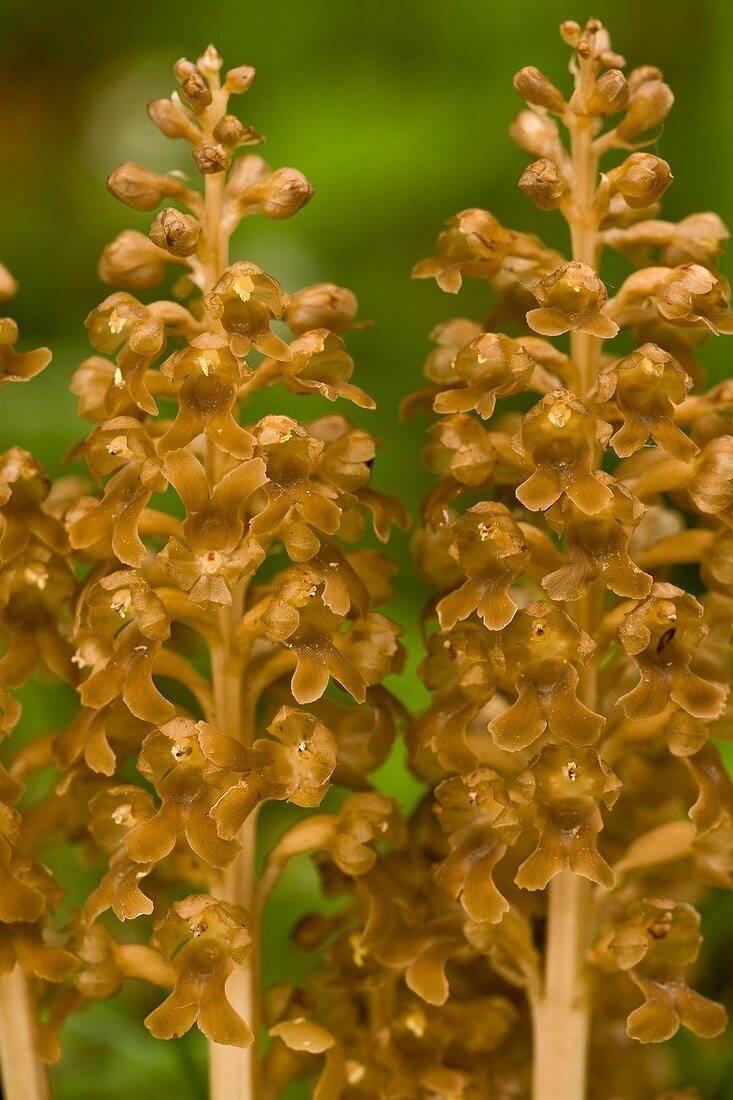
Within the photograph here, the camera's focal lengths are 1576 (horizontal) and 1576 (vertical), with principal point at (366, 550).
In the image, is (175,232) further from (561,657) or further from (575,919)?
(575,919)

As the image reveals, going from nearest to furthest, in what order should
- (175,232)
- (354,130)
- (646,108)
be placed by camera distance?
(175,232) < (646,108) < (354,130)

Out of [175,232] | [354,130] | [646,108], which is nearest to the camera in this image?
[175,232]

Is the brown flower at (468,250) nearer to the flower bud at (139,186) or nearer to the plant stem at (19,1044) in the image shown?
the flower bud at (139,186)

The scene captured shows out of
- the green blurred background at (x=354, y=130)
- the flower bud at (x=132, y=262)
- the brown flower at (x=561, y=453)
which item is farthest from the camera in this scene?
the green blurred background at (x=354, y=130)

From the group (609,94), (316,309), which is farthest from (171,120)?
(609,94)

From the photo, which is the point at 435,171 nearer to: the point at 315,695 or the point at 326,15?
the point at 326,15

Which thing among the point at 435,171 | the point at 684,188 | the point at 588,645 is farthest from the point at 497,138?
the point at 588,645

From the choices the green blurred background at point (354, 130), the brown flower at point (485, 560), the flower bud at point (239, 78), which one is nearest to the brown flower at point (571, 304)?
the brown flower at point (485, 560)
